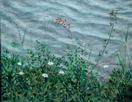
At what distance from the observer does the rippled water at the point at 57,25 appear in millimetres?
2385

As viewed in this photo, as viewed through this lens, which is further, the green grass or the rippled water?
the rippled water

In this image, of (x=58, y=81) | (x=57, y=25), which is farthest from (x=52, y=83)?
(x=57, y=25)

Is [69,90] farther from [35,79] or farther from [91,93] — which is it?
[35,79]

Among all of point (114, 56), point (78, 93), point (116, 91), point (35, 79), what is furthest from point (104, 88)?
point (35, 79)

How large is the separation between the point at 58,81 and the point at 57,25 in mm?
838

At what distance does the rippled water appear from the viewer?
7.82 ft

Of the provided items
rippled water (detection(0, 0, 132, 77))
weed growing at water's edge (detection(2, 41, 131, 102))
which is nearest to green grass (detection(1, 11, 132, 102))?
weed growing at water's edge (detection(2, 41, 131, 102))

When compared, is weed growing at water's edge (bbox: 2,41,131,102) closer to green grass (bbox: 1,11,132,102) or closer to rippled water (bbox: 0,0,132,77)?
green grass (bbox: 1,11,132,102)

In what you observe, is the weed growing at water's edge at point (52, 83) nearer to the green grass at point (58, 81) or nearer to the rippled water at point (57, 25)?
the green grass at point (58, 81)

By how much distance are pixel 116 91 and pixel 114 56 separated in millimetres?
575

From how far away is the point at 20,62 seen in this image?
2344 millimetres

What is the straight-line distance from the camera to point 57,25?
8.05ft

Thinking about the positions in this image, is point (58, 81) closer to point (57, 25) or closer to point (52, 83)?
point (52, 83)

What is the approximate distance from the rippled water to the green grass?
0.39 feet
